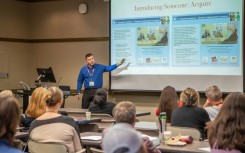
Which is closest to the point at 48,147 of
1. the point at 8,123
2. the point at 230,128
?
the point at 8,123

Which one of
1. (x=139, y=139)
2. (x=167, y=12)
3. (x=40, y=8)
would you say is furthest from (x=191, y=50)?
(x=139, y=139)

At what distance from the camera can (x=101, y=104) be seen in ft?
18.9

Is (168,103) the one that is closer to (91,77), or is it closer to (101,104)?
(101,104)

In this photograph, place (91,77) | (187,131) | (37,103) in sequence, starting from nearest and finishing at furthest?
(187,131), (37,103), (91,77)

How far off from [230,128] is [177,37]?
534 centimetres

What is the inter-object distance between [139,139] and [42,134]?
2.08 metres

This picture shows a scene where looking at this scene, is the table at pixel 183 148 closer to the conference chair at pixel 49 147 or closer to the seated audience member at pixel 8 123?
the conference chair at pixel 49 147

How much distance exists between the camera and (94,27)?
9.31 meters

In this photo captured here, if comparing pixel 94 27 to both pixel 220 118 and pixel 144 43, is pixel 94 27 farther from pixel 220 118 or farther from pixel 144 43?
pixel 220 118

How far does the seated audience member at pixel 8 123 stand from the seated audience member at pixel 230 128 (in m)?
1.39

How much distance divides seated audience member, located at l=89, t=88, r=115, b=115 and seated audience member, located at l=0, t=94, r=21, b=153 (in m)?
3.50

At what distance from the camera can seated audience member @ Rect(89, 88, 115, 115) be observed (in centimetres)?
570

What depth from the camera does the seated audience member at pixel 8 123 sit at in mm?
2121

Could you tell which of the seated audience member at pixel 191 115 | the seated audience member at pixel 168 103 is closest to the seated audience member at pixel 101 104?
the seated audience member at pixel 168 103
